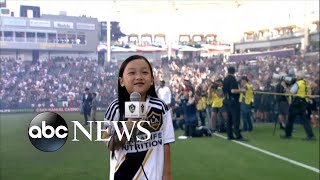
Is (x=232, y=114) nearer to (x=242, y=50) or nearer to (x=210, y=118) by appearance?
(x=242, y=50)

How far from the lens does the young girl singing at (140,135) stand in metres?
1.86

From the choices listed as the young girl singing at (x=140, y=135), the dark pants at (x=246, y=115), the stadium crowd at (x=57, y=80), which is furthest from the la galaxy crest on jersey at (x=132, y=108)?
the dark pants at (x=246, y=115)

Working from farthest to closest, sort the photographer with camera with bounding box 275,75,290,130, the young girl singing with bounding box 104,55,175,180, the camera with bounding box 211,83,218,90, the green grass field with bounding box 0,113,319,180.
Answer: the photographer with camera with bounding box 275,75,290,130, the camera with bounding box 211,83,218,90, the green grass field with bounding box 0,113,319,180, the young girl singing with bounding box 104,55,175,180

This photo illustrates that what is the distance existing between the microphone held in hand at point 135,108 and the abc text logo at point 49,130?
0.38 meters

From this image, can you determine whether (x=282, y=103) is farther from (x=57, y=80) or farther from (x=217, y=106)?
(x=57, y=80)

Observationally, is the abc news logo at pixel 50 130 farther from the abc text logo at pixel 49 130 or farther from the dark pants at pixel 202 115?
the dark pants at pixel 202 115

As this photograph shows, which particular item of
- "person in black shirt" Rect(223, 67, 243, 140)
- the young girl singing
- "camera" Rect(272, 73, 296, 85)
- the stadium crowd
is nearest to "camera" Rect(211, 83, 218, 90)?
"person in black shirt" Rect(223, 67, 243, 140)

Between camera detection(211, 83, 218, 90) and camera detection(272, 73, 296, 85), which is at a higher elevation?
camera detection(272, 73, 296, 85)

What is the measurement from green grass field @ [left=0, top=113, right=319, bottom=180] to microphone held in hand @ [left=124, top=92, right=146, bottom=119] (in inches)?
75.7

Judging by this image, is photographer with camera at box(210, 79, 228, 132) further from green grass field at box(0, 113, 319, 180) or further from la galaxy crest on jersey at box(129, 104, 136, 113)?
la galaxy crest on jersey at box(129, 104, 136, 113)

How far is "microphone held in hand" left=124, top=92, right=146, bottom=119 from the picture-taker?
1.67m

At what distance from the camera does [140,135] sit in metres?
1.83

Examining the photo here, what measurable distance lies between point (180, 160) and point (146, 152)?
532 cm

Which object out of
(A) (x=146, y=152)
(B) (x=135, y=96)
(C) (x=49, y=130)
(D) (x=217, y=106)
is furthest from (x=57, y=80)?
(D) (x=217, y=106)
